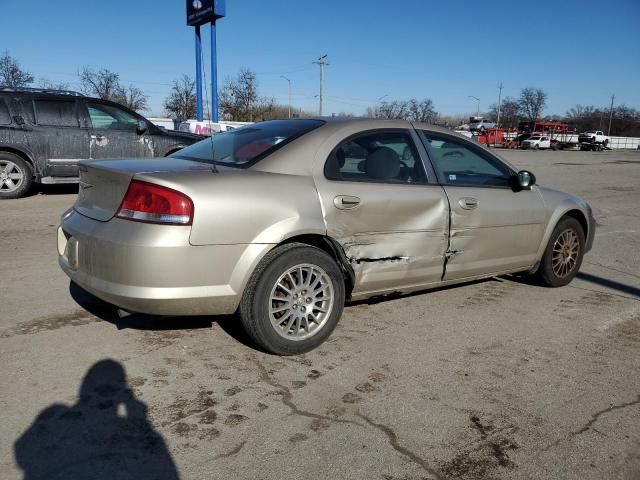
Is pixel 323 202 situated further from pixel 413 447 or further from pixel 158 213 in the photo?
pixel 413 447

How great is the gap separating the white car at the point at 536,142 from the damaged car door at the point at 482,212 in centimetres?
5815

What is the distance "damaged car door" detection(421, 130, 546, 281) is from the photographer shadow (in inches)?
102

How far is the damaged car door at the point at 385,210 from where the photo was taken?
3666mm

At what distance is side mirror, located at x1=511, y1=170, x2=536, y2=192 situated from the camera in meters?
4.70

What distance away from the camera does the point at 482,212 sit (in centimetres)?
440

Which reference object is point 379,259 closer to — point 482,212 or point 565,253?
point 482,212

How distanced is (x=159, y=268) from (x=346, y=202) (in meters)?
1.31

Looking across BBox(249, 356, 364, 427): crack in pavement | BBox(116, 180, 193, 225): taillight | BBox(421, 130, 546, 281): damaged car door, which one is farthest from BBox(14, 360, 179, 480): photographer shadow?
Result: BBox(421, 130, 546, 281): damaged car door

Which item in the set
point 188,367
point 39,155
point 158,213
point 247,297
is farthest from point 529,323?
point 39,155

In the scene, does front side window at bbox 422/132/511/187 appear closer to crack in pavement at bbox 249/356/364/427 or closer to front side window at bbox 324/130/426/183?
front side window at bbox 324/130/426/183

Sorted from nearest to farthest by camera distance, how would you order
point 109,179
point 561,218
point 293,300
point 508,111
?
point 109,179 < point 293,300 < point 561,218 < point 508,111

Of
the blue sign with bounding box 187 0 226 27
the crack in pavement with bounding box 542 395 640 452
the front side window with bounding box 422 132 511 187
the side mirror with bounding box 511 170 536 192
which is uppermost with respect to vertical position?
the blue sign with bounding box 187 0 226 27

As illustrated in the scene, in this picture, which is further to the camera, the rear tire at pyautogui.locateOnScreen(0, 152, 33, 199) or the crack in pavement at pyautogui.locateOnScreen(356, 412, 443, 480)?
the rear tire at pyautogui.locateOnScreen(0, 152, 33, 199)

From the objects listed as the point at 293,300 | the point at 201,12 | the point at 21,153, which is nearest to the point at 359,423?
the point at 293,300
